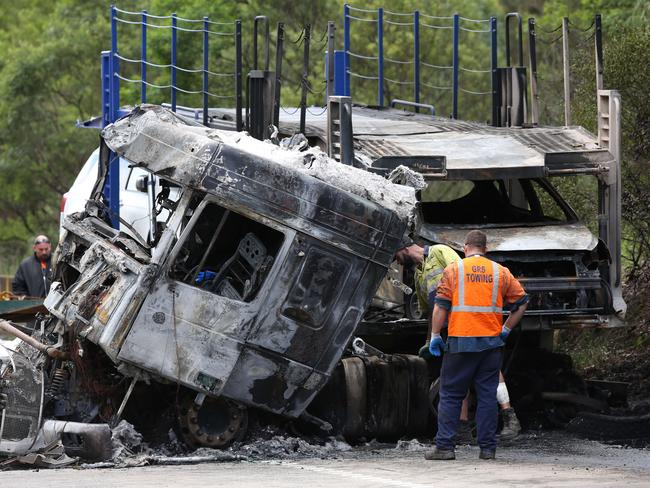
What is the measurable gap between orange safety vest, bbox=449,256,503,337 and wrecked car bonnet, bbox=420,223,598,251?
1.95 meters

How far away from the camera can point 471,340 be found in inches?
401

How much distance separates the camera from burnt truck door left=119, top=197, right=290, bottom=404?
1018cm

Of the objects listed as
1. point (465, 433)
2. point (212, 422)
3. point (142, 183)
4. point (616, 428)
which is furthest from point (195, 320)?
point (142, 183)

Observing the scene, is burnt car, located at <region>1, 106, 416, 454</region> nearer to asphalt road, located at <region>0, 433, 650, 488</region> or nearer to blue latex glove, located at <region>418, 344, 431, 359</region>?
asphalt road, located at <region>0, 433, 650, 488</region>

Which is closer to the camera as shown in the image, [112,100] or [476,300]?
[476,300]

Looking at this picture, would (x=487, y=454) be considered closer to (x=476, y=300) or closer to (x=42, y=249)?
(x=476, y=300)

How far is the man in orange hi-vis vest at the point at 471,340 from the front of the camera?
1021 cm

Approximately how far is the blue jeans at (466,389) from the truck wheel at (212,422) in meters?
1.47

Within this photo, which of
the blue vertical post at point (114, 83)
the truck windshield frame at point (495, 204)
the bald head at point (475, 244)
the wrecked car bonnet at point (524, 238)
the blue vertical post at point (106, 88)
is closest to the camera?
→ the bald head at point (475, 244)

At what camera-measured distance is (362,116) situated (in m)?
15.5

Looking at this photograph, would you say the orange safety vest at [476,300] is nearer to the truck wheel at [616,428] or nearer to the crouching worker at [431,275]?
the crouching worker at [431,275]

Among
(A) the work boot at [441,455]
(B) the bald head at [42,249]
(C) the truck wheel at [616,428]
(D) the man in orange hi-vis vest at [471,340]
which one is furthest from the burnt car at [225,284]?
(B) the bald head at [42,249]

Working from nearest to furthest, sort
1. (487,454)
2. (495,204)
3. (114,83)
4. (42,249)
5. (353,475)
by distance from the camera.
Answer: (353,475) < (487,454) < (495,204) < (114,83) < (42,249)

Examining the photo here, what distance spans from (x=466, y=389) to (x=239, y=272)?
6.08 feet
